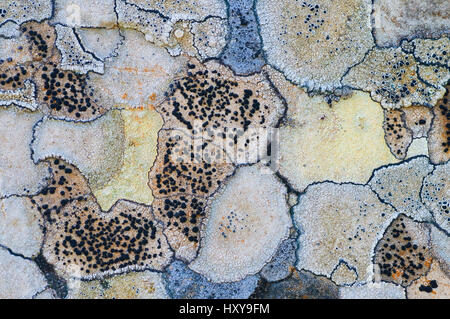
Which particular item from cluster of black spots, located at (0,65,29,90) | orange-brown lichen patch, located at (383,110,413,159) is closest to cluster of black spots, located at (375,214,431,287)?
orange-brown lichen patch, located at (383,110,413,159)

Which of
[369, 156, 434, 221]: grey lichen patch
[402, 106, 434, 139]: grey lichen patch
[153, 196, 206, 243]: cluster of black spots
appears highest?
[402, 106, 434, 139]: grey lichen patch

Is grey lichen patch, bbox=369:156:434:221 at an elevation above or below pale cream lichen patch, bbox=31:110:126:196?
below

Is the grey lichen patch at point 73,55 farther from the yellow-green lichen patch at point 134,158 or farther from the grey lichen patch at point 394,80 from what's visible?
the grey lichen patch at point 394,80

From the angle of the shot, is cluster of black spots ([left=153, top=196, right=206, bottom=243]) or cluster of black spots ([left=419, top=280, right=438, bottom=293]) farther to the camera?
cluster of black spots ([left=153, top=196, right=206, bottom=243])

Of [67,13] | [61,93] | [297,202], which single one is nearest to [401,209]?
[297,202]

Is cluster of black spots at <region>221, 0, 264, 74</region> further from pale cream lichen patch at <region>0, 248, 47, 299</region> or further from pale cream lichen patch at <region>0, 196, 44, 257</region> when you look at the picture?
pale cream lichen patch at <region>0, 248, 47, 299</region>
